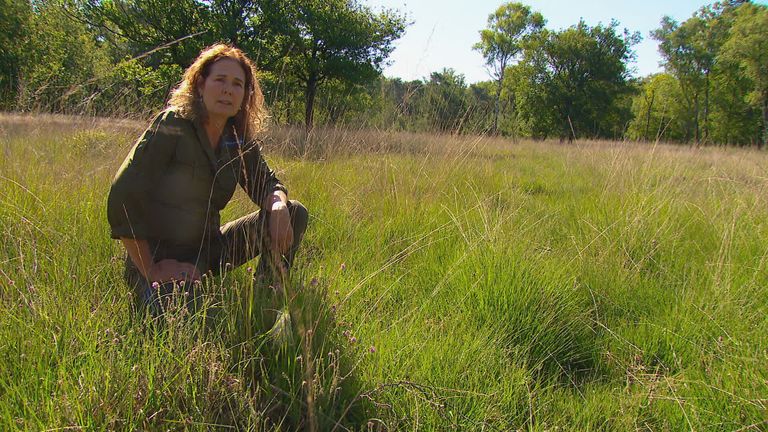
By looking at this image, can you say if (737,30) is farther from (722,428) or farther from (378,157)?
(722,428)

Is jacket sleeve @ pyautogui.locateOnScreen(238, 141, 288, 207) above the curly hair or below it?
below

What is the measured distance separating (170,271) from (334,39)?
1334 cm

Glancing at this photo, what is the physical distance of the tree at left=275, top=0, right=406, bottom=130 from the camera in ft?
42.2

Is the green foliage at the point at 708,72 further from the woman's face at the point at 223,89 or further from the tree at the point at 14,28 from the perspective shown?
the tree at the point at 14,28

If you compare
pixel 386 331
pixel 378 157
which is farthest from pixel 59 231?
pixel 378 157

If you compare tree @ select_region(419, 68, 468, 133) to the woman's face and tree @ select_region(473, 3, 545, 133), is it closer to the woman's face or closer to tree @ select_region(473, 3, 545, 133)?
the woman's face

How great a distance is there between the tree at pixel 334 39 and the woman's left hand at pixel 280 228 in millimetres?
11567

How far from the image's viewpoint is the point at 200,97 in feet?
5.71

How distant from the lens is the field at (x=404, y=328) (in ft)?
3.39

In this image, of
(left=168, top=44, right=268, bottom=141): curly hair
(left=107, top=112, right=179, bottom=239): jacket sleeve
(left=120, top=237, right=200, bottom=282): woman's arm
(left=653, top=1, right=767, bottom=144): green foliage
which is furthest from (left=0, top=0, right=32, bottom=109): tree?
(left=653, top=1, right=767, bottom=144): green foliage

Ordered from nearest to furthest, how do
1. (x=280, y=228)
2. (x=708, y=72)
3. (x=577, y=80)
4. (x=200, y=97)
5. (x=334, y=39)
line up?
(x=280, y=228)
(x=200, y=97)
(x=334, y=39)
(x=577, y=80)
(x=708, y=72)

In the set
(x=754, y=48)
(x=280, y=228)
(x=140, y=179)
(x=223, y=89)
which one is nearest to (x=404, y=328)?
(x=280, y=228)

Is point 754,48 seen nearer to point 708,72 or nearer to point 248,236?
point 708,72

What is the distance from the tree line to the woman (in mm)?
366
